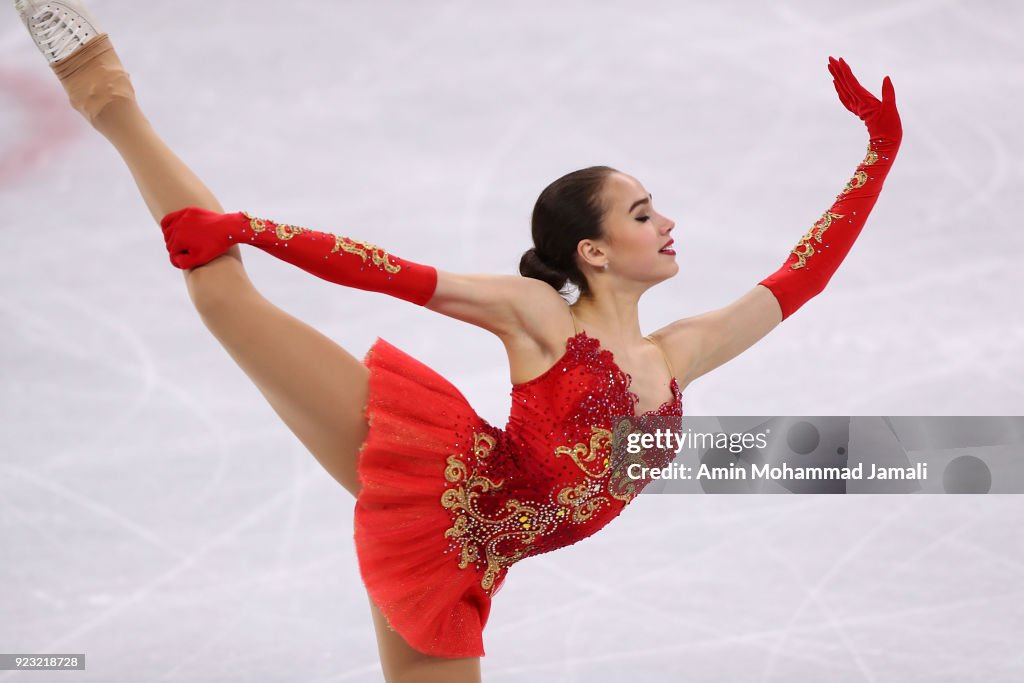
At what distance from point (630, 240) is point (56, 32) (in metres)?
1.50

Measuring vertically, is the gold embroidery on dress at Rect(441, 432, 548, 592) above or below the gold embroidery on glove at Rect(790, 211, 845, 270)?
below

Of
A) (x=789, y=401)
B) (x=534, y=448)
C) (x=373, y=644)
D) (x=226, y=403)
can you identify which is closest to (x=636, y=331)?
(x=534, y=448)

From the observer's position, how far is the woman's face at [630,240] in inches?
116

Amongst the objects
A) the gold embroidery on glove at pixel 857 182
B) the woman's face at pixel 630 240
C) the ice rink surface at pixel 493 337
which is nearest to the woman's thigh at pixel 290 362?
the woman's face at pixel 630 240

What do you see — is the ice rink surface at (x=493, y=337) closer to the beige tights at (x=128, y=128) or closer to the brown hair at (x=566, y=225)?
the brown hair at (x=566, y=225)

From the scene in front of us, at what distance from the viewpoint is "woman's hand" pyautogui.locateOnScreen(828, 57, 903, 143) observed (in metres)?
3.29

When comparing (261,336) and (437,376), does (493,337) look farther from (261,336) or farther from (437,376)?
(261,336)

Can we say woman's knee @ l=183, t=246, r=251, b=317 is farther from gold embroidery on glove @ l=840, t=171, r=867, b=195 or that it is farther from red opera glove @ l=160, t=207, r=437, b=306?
gold embroidery on glove @ l=840, t=171, r=867, b=195

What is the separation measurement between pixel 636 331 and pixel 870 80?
3.70m

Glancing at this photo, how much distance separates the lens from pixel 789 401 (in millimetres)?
4879

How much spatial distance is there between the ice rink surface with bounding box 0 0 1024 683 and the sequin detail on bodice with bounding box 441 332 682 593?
0.82 metres

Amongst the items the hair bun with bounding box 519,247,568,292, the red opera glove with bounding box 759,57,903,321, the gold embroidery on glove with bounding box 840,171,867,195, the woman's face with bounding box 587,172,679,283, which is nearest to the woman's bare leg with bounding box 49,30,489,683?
the hair bun with bounding box 519,247,568,292

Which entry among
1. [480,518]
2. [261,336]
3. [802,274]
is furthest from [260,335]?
[802,274]

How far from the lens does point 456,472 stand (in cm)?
276
